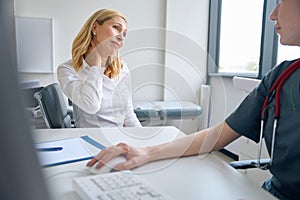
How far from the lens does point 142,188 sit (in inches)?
23.7

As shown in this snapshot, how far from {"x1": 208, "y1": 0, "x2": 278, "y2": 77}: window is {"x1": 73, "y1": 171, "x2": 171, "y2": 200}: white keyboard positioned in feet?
6.79

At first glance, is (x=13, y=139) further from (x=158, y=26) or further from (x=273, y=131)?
(x=158, y=26)

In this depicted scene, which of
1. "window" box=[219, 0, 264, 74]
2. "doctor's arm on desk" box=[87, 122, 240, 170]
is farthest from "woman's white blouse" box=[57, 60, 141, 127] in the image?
"window" box=[219, 0, 264, 74]

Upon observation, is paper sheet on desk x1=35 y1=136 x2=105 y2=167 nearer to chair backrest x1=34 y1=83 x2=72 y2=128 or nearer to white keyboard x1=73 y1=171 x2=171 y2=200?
white keyboard x1=73 y1=171 x2=171 y2=200

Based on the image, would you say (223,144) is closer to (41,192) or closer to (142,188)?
(142,188)

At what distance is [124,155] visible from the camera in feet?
2.72

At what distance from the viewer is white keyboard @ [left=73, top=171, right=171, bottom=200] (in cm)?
57

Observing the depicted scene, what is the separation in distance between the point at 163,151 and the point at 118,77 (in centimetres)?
72

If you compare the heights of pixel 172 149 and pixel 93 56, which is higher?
pixel 93 56

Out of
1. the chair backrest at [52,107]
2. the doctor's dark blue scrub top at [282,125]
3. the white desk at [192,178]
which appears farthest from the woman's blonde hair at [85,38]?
the doctor's dark blue scrub top at [282,125]

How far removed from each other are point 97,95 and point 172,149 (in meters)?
0.58

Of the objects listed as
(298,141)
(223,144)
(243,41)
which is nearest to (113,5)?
(243,41)

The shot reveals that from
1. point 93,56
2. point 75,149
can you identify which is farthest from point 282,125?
point 93,56

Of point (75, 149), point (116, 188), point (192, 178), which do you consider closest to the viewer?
point (116, 188)
